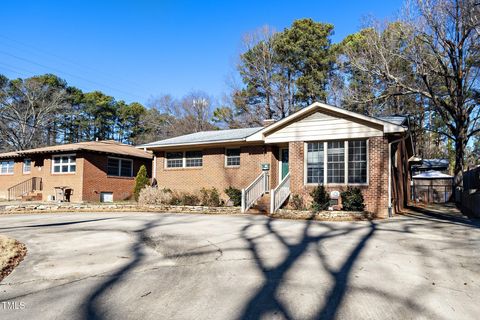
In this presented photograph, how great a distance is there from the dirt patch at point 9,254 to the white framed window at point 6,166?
70.6 feet

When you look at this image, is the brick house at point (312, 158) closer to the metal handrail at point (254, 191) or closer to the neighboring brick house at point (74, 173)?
the metal handrail at point (254, 191)

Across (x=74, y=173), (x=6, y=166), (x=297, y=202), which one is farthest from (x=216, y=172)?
(x=6, y=166)

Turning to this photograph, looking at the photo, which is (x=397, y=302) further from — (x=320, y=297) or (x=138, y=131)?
(x=138, y=131)

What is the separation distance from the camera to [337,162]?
581 inches

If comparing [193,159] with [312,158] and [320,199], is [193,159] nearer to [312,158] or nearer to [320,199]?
[312,158]

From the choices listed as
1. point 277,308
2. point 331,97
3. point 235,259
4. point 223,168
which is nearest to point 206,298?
point 277,308

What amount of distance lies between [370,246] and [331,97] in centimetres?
2752

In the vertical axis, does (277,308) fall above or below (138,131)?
below

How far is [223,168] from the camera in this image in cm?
1878

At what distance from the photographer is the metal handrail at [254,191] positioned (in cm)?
1532

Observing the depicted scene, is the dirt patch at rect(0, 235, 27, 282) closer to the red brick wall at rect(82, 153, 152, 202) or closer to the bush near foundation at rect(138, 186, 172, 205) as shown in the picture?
the bush near foundation at rect(138, 186, 172, 205)

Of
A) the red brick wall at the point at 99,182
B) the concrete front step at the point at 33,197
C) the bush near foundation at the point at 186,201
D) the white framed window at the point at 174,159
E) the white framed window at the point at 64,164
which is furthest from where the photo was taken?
the concrete front step at the point at 33,197

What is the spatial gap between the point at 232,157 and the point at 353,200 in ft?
22.8

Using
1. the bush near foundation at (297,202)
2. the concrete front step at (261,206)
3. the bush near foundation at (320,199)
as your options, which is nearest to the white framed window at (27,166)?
the concrete front step at (261,206)
